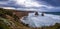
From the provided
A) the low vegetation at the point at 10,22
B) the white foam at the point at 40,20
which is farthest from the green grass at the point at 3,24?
the white foam at the point at 40,20

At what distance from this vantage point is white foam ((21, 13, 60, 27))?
332 centimetres

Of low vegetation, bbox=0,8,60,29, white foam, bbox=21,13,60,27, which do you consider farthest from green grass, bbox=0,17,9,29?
white foam, bbox=21,13,60,27

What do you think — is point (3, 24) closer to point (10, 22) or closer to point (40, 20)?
point (10, 22)

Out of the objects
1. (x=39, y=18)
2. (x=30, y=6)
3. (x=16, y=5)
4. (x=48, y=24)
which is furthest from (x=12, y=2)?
(x=48, y=24)

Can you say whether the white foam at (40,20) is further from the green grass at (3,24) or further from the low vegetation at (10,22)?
the green grass at (3,24)

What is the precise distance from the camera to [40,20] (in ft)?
10.9

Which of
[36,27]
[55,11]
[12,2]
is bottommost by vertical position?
[36,27]

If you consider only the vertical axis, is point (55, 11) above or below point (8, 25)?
above

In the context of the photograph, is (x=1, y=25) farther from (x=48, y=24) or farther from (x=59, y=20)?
(x=59, y=20)

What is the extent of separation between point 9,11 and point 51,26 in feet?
3.26

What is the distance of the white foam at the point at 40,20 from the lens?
131 inches

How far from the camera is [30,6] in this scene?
340cm

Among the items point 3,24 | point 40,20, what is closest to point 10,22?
point 3,24

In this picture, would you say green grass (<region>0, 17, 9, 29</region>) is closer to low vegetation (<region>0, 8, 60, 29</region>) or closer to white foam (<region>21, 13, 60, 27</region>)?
low vegetation (<region>0, 8, 60, 29</region>)
